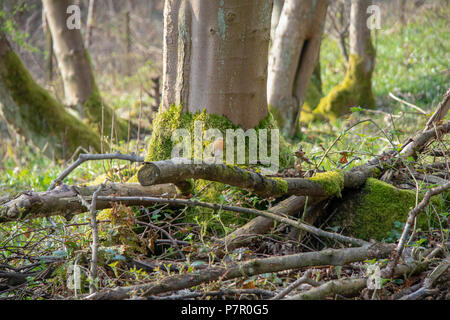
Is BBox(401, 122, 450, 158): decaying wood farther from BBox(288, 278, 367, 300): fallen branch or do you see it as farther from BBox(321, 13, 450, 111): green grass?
BBox(321, 13, 450, 111): green grass

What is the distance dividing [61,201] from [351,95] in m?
8.90

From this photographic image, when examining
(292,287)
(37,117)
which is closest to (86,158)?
(292,287)

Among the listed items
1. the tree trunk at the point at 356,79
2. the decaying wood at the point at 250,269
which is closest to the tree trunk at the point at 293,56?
the tree trunk at the point at 356,79

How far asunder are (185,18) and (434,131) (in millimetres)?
2366

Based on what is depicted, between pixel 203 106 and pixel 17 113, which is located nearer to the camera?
pixel 203 106

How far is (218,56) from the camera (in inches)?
153

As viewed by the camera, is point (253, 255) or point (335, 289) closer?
point (335, 289)

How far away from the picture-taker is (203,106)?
4.00 metres

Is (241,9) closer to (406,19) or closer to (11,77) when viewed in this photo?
(11,77)

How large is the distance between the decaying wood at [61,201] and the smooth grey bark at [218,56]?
2.77 feet

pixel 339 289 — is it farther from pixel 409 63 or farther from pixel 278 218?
pixel 409 63

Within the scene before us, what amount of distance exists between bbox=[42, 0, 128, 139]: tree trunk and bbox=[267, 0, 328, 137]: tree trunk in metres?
3.25

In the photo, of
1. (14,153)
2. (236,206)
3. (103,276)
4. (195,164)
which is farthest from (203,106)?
(14,153)
